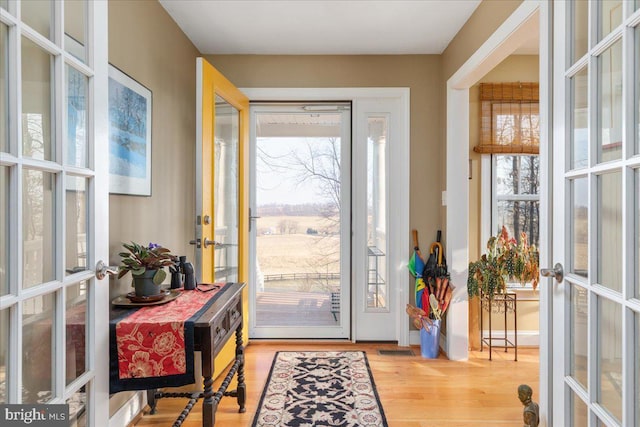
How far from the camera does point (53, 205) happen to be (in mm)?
1181

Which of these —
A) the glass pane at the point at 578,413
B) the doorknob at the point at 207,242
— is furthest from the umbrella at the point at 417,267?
the glass pane at the point at 578,413

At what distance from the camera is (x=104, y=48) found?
1.48 metres

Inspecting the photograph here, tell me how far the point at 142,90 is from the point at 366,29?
1665 millimetres

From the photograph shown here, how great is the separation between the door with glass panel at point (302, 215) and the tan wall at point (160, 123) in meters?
0.71

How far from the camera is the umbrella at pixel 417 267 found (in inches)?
133

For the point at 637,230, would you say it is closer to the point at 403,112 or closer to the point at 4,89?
the point at 4,89

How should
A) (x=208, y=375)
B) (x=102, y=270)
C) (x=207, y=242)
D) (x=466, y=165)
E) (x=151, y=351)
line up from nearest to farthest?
(x=102, y=270)
(x=151, y=351)
(x=208, y=375)
(x=207, y=242)
(x=466, y=165)

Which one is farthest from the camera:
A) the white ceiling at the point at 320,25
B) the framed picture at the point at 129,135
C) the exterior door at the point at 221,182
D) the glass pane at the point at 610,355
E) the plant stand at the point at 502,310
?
the plant stand at the point at 502,310

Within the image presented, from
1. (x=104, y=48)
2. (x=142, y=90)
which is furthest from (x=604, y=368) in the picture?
(x=142, y=90)

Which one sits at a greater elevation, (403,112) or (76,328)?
(403,112)

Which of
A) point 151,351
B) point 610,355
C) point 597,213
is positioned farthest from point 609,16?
point 151,351

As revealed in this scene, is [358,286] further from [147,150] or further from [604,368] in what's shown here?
[604,368]

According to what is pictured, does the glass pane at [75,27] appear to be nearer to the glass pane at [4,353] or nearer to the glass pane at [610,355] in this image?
the glass pane at [4,353]

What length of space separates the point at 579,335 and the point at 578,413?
279 millimetres
